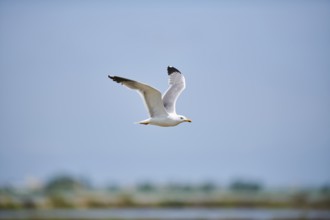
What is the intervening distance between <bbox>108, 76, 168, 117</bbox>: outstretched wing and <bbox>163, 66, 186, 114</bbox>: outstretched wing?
722mm

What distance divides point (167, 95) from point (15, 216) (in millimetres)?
12789

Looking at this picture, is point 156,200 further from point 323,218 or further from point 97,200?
point 323,218

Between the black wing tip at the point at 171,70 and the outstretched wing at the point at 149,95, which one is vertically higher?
the black wing tip at the point at 171,70

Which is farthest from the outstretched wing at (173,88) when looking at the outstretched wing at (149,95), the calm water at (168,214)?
the calm water at (168,214)

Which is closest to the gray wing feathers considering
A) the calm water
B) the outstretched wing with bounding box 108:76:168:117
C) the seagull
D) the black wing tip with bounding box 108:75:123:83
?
the seagull

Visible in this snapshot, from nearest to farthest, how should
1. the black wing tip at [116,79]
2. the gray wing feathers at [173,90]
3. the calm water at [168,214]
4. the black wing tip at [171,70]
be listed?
1. the black wing tip at [116,79]
2. the gray wing feathers at [173,90]
3. the black wing tip at [171,70]
4. the calm water at [168,214]

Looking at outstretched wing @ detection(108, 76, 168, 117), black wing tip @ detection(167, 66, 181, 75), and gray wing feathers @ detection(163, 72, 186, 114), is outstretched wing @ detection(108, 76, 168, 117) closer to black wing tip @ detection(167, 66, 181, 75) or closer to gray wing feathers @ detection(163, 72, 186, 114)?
gray wing feathers @ detection(163, 72, 186, 114)

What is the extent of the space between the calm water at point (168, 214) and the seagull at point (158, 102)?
10.9 metres

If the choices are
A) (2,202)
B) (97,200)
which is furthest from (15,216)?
(97,200)

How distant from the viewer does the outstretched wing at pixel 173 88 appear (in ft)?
63.2

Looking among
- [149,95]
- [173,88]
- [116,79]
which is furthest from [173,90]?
[116,79]

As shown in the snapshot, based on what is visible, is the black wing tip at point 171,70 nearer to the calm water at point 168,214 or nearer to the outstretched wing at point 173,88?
the outstretched wing at point 173,88

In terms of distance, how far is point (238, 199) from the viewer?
40062mm

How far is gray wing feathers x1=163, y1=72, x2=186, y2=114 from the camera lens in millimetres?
19245
